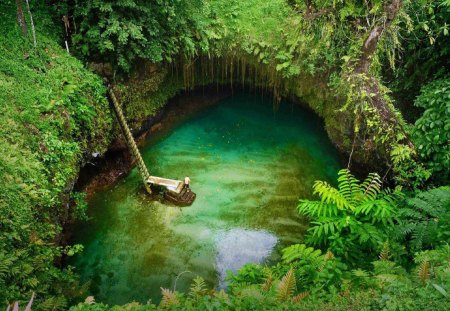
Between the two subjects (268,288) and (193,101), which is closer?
(268,288)

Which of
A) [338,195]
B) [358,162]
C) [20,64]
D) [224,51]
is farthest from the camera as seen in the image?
[224,51]

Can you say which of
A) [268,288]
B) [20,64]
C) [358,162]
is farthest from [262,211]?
[20,64]

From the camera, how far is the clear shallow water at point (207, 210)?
24.0 feet

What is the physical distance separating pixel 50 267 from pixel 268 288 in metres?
3.17

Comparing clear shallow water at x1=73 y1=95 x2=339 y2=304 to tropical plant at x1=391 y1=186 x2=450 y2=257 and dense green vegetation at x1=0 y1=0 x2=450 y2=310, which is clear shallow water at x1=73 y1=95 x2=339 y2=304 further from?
tropical plant at x1=391 y1=186 x2=450 y2=257

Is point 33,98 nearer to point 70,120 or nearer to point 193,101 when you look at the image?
point 70,120

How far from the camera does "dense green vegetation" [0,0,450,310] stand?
445cm

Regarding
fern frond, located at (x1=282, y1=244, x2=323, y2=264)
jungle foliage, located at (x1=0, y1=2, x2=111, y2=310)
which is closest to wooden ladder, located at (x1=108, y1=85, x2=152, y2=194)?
jungle foliage, located at (x1=0, y1=2, x2=111, y2=310)

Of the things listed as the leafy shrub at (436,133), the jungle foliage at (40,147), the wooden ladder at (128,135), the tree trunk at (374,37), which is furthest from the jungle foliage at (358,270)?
the wooden ladder at (128,135)

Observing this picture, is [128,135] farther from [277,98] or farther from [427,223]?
[427,223]

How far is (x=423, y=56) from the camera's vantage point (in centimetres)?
902

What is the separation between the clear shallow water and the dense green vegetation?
73 centimetres

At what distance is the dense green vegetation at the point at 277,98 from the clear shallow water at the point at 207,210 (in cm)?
73

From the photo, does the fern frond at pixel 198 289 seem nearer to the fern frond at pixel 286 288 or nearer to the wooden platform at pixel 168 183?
the fern frond at pixel 286 288
